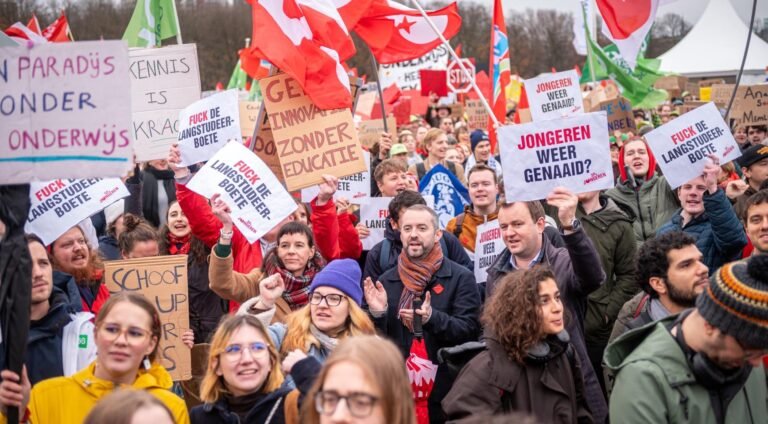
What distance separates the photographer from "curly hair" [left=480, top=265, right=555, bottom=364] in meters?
4.06

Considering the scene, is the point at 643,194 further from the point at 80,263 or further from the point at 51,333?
the point at 51,333

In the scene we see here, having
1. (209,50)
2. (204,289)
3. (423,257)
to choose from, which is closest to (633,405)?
(423,257)

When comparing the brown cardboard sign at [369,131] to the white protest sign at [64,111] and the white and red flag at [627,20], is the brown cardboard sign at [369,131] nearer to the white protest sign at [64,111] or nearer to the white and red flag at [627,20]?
the white and red flag at [627,20]

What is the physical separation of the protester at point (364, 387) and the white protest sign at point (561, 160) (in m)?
2.88

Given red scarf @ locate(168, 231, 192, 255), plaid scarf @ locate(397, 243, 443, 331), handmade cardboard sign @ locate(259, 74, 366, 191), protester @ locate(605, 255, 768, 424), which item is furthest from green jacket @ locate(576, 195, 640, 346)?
red scarf @ locate(168, 231, 192, 255)

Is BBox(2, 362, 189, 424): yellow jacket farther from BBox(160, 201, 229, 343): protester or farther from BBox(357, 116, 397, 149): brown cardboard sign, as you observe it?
BBox(357, 116, 397, 149): brown cardboard sign

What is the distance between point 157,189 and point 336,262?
429cm

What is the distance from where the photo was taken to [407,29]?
8992 mm

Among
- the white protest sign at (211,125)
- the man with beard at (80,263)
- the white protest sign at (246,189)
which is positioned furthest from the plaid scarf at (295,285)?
the white protest sign at (211,125)

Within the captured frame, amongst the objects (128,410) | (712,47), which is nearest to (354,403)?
(128,410)

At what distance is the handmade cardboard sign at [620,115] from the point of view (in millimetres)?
11648

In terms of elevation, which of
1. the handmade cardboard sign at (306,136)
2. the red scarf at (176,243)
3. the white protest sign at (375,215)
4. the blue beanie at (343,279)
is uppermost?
the handmade cardboard sign at (306,136)

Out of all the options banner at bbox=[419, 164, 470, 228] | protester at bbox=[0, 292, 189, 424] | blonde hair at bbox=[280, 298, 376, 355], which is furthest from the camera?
banner at bbox=[419, 164, 470, 228]

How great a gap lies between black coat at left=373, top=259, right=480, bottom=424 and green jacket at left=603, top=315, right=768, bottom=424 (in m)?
1.87
